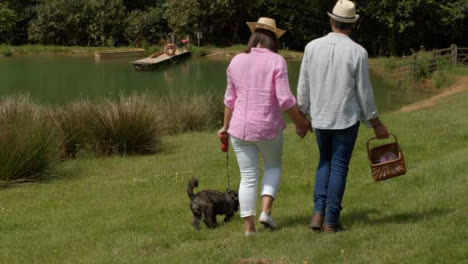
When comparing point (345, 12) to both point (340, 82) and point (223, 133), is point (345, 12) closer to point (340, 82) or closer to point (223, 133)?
point (340, 82)

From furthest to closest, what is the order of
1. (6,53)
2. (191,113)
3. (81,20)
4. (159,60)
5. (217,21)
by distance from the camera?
1. (81,20)
2. (217,21)
3. (6,53)
4. (159,60)
5. (191,113)

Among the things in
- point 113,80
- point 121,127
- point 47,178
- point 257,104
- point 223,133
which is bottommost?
point 113,80

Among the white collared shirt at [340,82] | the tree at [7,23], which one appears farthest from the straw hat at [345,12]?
the tree at [7,23]

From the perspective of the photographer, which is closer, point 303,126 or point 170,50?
point 303,126

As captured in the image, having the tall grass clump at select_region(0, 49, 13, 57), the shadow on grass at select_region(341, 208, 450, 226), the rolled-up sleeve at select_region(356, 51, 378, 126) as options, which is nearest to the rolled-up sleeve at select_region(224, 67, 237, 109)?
the rolled-up sleeve at select_region(356, 51, 378, 126)

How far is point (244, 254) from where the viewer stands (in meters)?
4.81

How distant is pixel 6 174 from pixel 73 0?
45163 mm

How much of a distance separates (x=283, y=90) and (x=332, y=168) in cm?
72

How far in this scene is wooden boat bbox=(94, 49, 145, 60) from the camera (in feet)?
148

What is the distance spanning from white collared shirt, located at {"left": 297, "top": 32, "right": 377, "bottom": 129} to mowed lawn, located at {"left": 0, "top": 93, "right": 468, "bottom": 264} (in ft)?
2.87

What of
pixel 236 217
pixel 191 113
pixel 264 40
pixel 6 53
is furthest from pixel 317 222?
pixel 6 53

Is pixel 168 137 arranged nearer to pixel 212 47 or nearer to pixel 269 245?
pixel 269 245

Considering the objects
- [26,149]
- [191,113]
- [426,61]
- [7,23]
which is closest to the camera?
[26,149]

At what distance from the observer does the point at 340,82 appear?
197 inches
